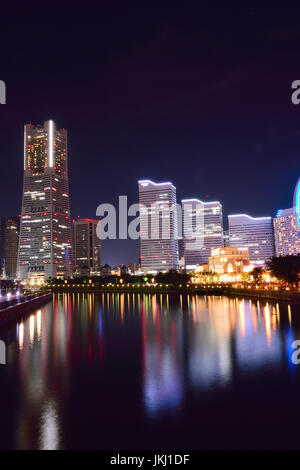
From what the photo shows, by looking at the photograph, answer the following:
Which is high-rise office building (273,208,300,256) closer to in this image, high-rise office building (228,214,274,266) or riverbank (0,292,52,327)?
high-rise office building (228,214,274,266)

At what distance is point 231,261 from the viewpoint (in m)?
132

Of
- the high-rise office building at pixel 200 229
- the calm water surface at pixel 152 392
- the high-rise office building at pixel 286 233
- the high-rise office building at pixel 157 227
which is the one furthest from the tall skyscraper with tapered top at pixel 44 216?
the calm water surface at pixel 152 392

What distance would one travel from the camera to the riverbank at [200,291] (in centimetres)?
4732

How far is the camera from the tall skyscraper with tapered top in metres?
163

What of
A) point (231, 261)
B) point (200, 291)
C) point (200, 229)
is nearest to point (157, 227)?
point (200, 229)

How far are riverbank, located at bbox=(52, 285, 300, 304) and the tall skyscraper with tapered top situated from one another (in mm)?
46621

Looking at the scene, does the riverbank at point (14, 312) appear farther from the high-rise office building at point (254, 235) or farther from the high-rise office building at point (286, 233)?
the high-rise office building at point (254, 235)

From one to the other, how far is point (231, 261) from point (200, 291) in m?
51.5

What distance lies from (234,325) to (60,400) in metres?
18.5

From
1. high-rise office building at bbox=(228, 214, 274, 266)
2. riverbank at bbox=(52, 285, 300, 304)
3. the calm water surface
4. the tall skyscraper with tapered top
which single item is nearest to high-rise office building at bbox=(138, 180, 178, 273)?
high-rise office building at bbox=(228, 214, 274, 266)

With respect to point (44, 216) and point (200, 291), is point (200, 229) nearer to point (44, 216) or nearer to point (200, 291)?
point (44, 216)
